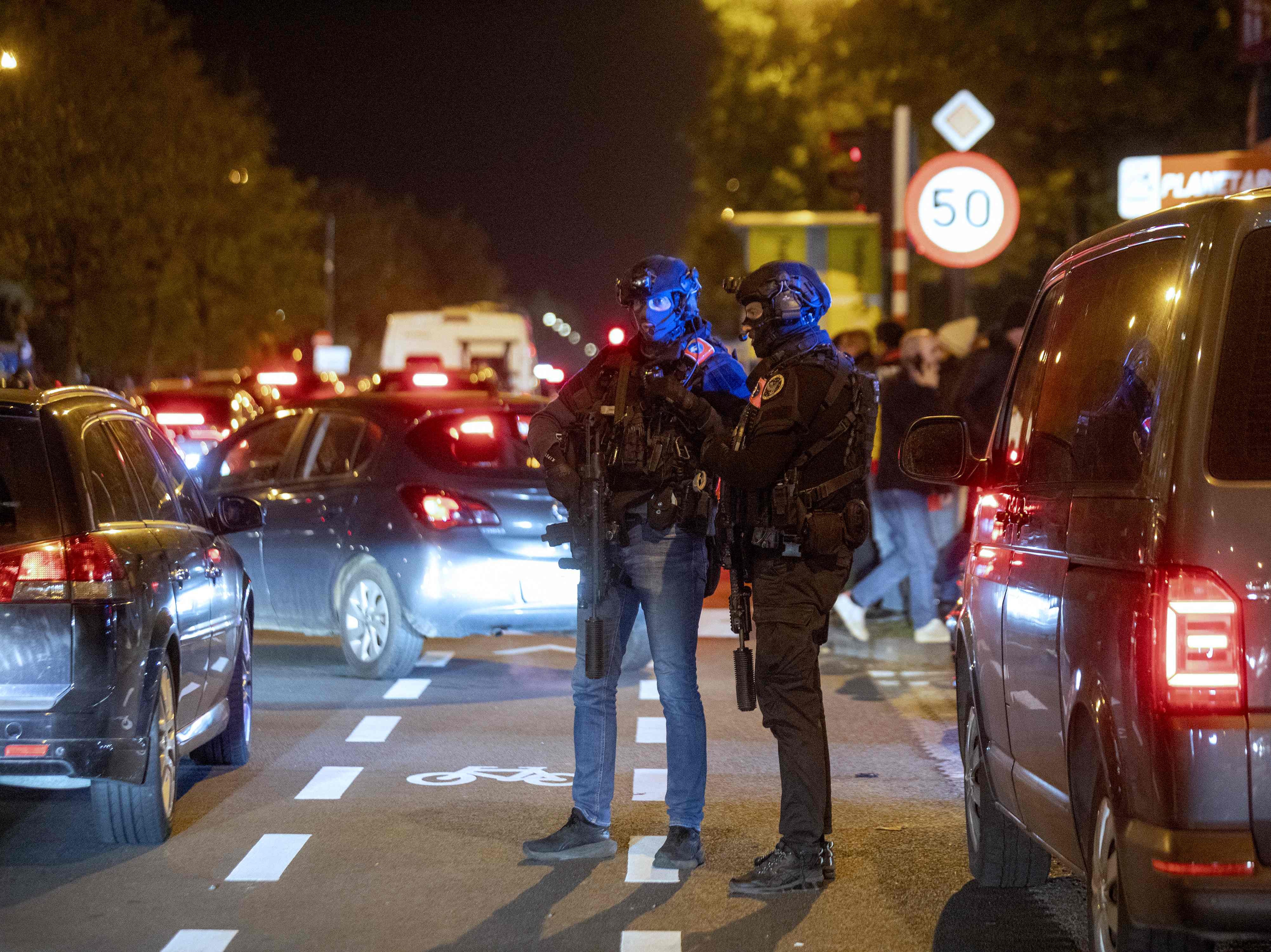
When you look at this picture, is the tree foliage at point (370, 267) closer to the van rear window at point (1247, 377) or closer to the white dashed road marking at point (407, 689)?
the white dashed road marking at point (407, 689)

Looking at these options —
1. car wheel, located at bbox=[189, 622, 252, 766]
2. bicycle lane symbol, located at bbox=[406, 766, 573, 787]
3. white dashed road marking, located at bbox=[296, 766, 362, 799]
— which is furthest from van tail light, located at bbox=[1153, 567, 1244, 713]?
car wheel, located at bbox=[189, 622, 252, 766]

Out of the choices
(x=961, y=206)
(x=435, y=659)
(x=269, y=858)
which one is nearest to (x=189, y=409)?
(x=961, y=206)

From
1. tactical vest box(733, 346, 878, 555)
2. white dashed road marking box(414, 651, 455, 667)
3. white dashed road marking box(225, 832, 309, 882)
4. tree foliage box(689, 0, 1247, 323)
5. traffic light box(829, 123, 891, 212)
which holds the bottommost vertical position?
white dashed road marking box(414, 651, 455, 667)

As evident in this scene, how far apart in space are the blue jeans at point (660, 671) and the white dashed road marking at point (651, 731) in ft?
6.75

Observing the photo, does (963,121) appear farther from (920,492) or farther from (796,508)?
(796,508)

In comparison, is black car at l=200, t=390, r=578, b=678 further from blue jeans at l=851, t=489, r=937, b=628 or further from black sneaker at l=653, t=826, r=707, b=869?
black sneaker at l=653, t=826, r=707, b=869

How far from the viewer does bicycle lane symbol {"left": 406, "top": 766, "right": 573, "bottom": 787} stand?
24.2 ft

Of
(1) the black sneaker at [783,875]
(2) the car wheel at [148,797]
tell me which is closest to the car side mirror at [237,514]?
(2) the car wheel at [148,797]

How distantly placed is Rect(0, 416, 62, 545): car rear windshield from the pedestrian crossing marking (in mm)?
2047

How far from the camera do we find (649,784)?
7.32m

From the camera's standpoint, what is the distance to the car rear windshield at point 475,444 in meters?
10.1

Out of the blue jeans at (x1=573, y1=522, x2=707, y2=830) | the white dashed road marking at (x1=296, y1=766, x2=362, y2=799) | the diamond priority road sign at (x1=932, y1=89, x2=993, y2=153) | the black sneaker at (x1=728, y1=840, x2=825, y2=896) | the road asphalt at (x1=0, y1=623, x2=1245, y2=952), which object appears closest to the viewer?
the road asphalt at (x1=0, y1=623, x2=1245, y2=952)

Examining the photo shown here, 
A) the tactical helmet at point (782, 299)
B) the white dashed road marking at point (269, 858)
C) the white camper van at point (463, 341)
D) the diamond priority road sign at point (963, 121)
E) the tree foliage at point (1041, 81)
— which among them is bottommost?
the white dashed road marking at point (269, 858)

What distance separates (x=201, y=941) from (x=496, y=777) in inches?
97.0
